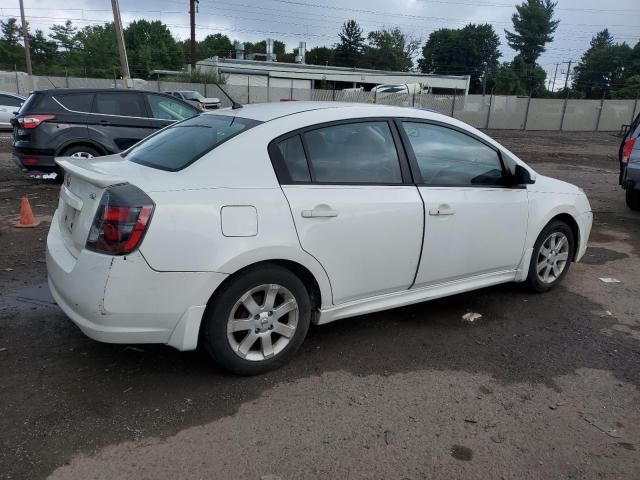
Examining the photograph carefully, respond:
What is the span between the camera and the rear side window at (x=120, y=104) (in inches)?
364

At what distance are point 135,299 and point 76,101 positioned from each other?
7497 mm

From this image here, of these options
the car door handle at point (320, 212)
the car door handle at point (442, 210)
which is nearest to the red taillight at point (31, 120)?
the car door handle at point (320, 212)

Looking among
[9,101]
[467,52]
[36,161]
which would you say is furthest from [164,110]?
[467,52]

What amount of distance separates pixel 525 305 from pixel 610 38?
422 feet

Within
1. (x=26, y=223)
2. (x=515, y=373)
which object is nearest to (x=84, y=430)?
(x=515, y=373)

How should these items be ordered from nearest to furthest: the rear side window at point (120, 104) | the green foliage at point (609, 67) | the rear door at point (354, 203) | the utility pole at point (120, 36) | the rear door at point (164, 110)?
the rear door at point (354, 203) → the rear side window at point (120, 104) → the rear door at point (164, 110) → the utility pole at point (120, 36) → the green foliage at point (609, 67)

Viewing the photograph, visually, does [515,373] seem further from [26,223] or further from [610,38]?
[610,38]

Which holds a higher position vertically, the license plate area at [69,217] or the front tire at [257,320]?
the license plate area at [69,217]

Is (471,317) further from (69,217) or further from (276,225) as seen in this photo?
(69,217)

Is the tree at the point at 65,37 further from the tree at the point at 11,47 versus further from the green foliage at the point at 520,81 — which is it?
the green foliage at the point at 520,81

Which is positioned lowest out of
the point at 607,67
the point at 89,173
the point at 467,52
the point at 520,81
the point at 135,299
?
the point at 135,299

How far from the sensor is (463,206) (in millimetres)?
3934

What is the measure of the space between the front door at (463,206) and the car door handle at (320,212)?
780mm

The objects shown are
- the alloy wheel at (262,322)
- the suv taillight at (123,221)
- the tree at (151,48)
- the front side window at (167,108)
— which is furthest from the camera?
the tree at (151,48)
